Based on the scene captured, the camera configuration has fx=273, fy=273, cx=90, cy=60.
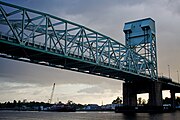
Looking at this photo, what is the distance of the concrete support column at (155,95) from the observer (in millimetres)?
93625

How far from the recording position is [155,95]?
93.4m

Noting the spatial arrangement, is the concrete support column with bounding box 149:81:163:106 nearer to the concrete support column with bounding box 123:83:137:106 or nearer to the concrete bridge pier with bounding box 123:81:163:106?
the concrete bridge pier with bounding box 123:81:163:106

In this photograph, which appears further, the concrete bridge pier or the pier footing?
the concrete bridge pier

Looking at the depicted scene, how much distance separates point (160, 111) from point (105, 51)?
33.7 m

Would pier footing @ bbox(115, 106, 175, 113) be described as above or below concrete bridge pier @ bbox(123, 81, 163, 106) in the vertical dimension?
below

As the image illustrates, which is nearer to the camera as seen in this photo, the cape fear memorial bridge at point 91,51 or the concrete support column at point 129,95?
the cape fear memorial bridge at point 91,51

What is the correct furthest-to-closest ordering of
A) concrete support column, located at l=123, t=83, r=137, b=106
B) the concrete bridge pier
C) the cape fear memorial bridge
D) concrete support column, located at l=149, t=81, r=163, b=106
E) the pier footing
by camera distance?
1. concrete support column, located at l=123, t=83, r=137, b=106
2. the concrete bridge pier
3. concrete support column, located at l=149, t=81, r=163, b=106
4. the pier footing
5. the cape fear memorial bridge

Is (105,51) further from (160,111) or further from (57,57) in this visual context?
(160,111)

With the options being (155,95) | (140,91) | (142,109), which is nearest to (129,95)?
(140,91)

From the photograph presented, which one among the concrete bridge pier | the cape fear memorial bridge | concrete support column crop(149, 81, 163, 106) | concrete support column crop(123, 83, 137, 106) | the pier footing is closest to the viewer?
the cape fear memorial bridge

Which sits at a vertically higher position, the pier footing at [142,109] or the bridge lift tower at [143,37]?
the bridge lift tower at [143,37]

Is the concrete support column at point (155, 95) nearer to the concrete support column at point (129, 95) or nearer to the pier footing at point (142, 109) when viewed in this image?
the pier footing at point (142, 109)

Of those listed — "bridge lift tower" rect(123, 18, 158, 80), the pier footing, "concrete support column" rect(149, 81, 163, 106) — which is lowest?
the pier footing

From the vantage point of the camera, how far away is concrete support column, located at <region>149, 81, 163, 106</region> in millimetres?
93625
